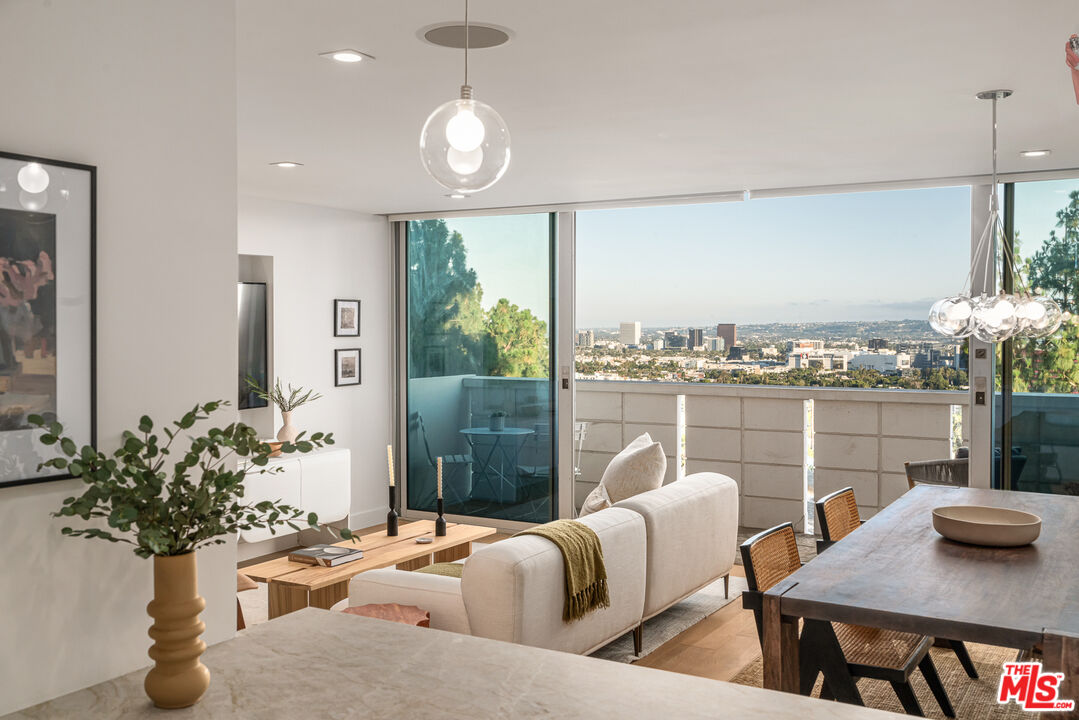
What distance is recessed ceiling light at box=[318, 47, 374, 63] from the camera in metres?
2.90

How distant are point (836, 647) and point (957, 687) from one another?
1342mm

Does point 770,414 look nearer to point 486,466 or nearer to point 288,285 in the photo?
point 486,466

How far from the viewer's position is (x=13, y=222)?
4.79 feet

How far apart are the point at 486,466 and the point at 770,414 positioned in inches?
89.1

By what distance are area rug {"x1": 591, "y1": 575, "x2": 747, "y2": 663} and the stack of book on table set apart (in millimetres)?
1322

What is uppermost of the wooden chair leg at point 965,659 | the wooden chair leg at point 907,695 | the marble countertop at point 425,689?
the marble countertop at point 425,689

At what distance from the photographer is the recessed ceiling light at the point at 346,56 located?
2.90 metres

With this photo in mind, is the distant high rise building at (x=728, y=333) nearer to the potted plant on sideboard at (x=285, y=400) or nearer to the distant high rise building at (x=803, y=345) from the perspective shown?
the distant high rise building at (x=803, y=345)

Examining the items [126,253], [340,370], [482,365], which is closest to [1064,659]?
[126,253]

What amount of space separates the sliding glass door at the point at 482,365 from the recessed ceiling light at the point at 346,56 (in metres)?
3.82

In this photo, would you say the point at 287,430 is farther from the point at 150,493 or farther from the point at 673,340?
the point at 150,493

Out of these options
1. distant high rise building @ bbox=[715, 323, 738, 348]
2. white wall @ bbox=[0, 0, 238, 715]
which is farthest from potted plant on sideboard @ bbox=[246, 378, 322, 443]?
white wall @ bbox=[0, 0, 238, 715]

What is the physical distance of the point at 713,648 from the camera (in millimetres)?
4379

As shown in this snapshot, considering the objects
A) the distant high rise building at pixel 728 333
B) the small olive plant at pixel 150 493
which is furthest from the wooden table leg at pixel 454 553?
the small olive plant at pixel 150 493
